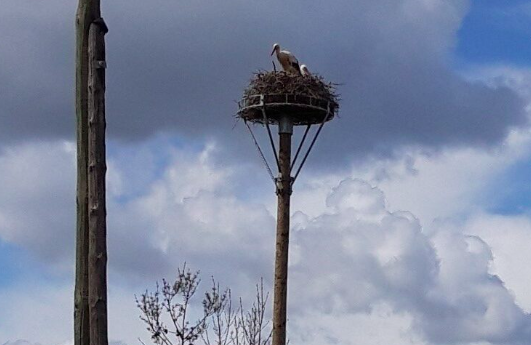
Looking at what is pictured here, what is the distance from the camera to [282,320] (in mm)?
11789

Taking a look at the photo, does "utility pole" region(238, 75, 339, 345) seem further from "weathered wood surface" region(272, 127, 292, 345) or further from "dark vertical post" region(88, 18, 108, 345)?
"dark vertical post" region(88, 18, 108, 345)

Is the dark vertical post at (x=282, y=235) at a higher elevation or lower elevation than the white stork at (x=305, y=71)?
lower

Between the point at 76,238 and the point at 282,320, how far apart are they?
4.08 m

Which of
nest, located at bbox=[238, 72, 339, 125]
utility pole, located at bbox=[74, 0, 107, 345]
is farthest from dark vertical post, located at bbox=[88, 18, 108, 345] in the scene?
nest, located at bbox=[238, 72, 339, 125]

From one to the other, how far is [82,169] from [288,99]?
13.1ft

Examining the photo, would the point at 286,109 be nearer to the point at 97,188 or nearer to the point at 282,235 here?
the point at 282,235

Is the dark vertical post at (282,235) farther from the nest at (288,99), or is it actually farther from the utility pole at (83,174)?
the utility pole at (83,174)

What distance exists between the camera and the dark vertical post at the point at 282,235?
38.7ft

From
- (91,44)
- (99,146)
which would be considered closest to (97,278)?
(99,146)

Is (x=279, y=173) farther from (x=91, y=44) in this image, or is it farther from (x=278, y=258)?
(x=91, y=44)

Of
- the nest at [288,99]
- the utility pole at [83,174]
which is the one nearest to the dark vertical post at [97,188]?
the utility pole at [83,174]

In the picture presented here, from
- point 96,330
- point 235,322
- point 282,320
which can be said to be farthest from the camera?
point 235,322

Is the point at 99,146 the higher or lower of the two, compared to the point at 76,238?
higher

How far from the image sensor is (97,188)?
26.4ft
